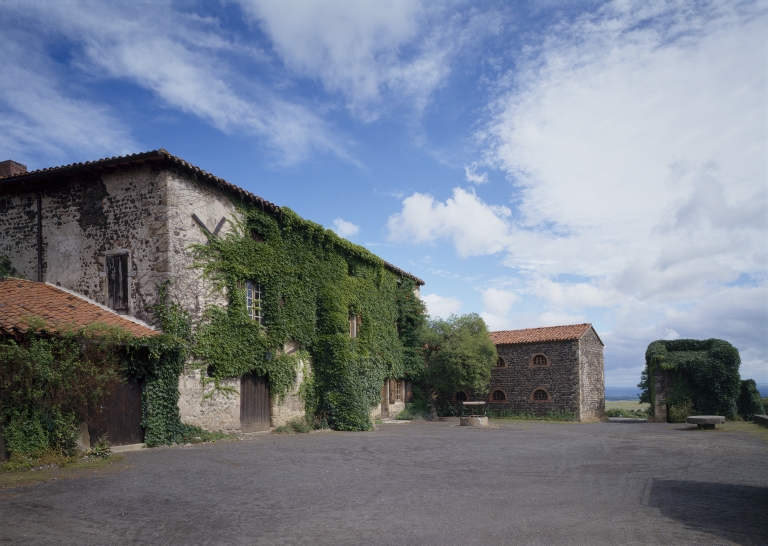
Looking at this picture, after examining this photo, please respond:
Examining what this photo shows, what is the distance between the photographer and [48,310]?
13.0 m

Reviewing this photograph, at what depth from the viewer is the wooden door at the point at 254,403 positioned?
1722 cm

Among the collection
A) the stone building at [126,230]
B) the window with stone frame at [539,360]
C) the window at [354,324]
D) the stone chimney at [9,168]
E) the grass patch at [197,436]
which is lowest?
the grass patch at [197,436]

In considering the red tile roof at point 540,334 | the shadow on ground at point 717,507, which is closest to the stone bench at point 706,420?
the red tile roof at point 540,334

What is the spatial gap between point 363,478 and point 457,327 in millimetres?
18731

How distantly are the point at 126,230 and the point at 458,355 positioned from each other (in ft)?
54.6

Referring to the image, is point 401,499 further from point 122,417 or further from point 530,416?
point 530,416

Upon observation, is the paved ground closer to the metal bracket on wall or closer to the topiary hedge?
the metal bracket on wall

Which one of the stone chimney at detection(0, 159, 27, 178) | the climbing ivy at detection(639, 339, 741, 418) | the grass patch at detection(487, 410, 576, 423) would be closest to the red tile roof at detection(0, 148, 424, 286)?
the stone chimney at detection(0, 159, 27, 178)

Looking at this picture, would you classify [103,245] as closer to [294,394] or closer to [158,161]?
[158,161]

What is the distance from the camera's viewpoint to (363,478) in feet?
32.1

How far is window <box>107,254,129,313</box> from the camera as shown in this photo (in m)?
15.3

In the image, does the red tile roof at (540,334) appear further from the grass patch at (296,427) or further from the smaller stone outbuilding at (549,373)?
the grass patch at (296,427)

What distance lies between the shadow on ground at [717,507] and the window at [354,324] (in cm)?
1512

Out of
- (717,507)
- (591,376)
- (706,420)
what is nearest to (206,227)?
(717,507)
